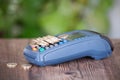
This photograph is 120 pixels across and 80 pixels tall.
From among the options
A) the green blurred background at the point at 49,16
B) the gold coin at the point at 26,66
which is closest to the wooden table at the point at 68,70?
the gold coin at the point at 26,66

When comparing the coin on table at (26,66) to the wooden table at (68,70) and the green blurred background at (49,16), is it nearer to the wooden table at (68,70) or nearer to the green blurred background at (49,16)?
the wooden table at (68,70)

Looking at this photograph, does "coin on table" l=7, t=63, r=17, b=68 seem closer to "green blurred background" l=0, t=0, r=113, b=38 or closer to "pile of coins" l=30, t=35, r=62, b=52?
"pile of coins" l=30, t=35, r=62, b=52

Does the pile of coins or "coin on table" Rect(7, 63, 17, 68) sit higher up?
the pile of coins

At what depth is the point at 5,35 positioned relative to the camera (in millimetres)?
2047

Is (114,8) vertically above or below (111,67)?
above

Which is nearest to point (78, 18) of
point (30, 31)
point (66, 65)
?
point (30, 31)

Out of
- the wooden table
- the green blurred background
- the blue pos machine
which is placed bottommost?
the wooden table

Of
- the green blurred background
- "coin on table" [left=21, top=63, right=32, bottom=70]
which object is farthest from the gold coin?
the green blurred background

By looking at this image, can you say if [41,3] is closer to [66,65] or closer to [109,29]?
[109,29]

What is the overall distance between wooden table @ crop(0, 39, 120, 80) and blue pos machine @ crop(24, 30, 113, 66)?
0.02 m

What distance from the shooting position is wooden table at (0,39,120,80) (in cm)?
85

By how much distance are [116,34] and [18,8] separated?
63 centimetres

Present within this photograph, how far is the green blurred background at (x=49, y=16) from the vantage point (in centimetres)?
198

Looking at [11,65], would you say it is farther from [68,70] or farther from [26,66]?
[68,70]
